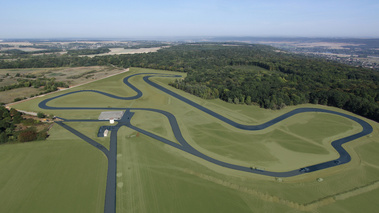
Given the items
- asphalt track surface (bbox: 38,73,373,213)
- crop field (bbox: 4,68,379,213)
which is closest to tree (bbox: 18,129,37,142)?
crop field (bbox: 4,68,379,213)

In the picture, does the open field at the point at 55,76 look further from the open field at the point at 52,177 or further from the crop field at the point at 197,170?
the open field at the point at 52,177

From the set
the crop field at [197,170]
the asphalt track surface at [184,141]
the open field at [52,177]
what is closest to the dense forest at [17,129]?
the open field at [52,177]

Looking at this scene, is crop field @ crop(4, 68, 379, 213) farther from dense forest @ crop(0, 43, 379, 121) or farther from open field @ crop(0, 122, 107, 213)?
dense forest @ crop(0, 43, 379, 121)

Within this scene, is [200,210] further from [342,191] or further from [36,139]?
[36,139]

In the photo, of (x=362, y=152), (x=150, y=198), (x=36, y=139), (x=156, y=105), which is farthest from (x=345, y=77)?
(x=36, y=139)

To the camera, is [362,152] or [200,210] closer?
[200,210]

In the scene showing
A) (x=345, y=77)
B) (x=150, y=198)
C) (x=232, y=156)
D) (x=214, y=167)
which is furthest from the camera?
(x=345, y=77)

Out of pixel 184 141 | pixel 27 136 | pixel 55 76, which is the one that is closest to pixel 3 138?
pixel 27 136

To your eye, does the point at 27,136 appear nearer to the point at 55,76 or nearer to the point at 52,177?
the point at 52,177

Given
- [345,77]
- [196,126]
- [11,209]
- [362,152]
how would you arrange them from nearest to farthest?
[11,209], [362,152], [196,126], [345,77]
